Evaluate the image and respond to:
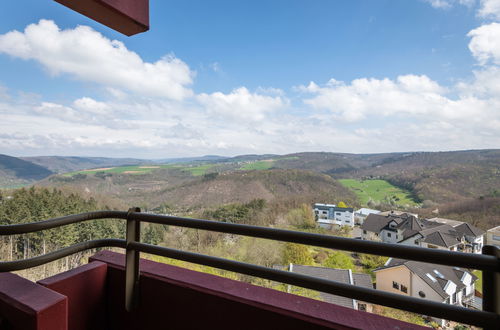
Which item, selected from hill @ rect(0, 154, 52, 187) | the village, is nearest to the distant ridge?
hill @ rect(0, 154, 52, 187)

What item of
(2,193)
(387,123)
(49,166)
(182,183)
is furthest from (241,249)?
(49,166)

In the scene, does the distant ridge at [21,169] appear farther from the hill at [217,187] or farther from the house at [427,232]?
the house at [427,232]

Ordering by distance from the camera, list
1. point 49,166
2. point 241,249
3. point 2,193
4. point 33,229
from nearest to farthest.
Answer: point 33,229
point 241,249
point 2,193
point 49,166

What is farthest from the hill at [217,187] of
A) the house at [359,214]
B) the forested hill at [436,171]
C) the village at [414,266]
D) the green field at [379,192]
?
the village at [414,266]

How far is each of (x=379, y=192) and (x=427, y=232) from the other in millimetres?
9615

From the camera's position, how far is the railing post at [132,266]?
3.58 ft

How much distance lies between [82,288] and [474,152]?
75.3ft

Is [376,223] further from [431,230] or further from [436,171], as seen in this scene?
[436,171]

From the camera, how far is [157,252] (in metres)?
1.04

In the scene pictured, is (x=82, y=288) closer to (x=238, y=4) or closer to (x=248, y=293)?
(x=248, y=293)

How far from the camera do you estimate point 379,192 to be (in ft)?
54.3

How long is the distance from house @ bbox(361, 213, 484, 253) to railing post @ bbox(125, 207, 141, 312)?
427cm

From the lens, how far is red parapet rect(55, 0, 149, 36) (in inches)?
40.7

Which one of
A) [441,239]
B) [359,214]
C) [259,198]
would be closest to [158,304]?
[441,239]
